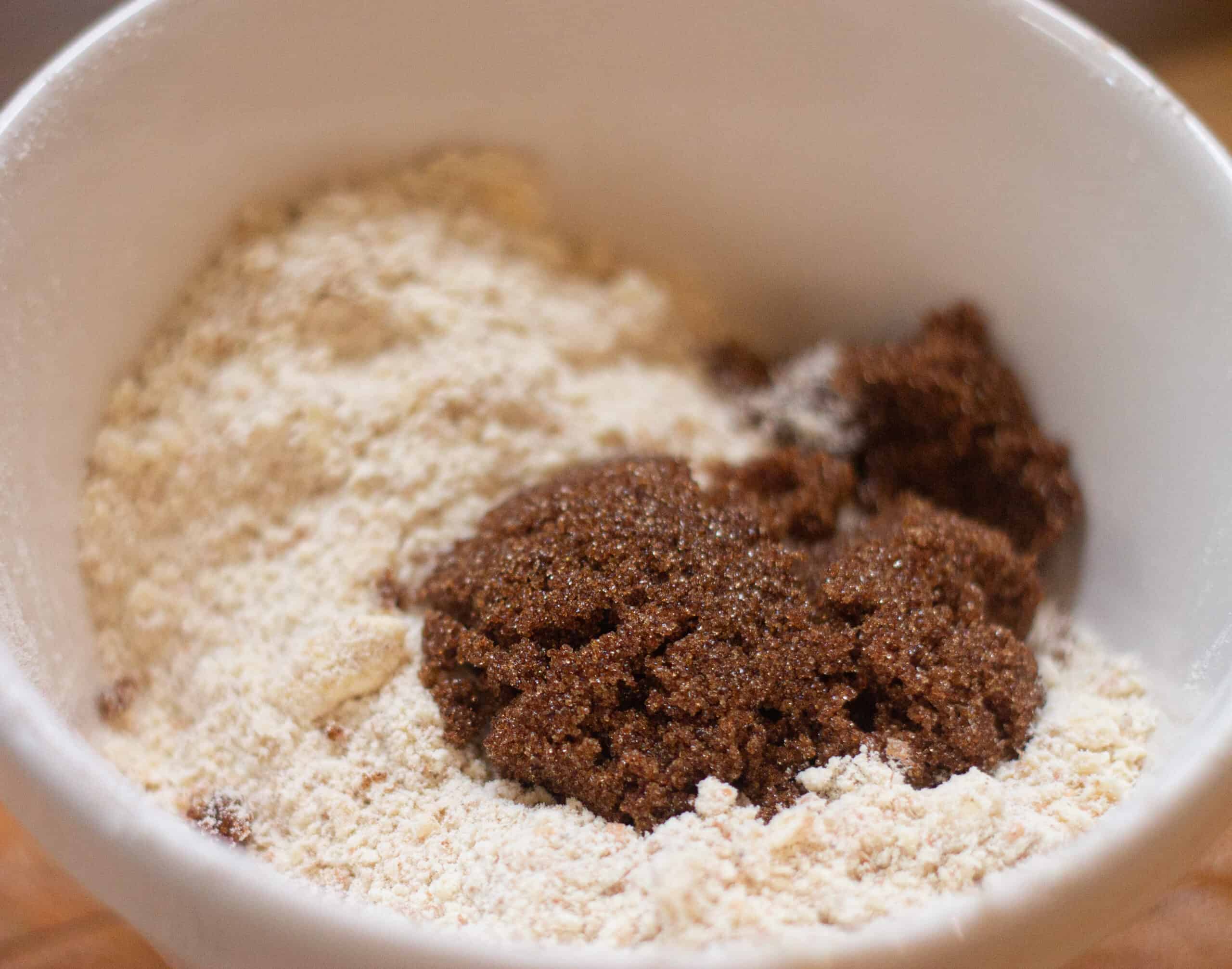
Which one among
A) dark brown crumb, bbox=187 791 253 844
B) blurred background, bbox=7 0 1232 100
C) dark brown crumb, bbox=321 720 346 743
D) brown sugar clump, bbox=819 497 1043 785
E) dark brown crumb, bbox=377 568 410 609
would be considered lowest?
dark brown crumb, bbox=187 791 253 844

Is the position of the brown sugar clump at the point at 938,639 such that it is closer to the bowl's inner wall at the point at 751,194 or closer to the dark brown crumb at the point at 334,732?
the bowl's inner wall at the point at 751,194

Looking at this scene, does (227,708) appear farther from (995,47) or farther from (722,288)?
(995,47)

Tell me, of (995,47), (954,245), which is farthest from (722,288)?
(995,47)

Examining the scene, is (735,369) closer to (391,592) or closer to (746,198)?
(746,198)

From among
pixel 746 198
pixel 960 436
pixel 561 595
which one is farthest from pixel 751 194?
pixel 561 595

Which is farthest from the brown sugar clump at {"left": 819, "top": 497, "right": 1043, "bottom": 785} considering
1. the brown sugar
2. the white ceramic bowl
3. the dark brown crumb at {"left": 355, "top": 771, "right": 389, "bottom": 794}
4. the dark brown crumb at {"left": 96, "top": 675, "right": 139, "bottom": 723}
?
the dark brown crumb at {"left": 96, "top": 675, "right": 139, "bottom": 723}

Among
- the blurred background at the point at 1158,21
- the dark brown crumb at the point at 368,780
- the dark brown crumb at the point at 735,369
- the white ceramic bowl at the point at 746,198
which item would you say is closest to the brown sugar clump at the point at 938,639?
the white ceramic bowl at the point at 746,198

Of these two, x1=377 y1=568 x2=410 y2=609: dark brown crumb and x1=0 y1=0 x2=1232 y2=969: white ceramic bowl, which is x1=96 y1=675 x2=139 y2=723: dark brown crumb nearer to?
x1=0 y1=0 x2=1232 y2=969: white ceramic bowl
